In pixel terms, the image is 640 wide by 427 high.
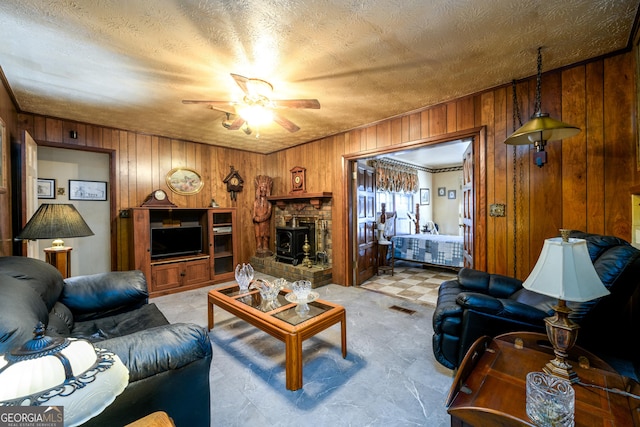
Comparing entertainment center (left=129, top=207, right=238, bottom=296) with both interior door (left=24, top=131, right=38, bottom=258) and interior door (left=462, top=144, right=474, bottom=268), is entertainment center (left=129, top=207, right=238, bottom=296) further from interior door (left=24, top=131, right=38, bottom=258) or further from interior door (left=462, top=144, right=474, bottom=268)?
interior door (left=462, top=144, right=474, bottom=268)

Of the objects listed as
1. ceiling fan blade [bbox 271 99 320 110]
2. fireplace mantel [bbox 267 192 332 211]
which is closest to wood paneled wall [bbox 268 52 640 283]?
ceiling fan blade [bbox 271 99 320 110]

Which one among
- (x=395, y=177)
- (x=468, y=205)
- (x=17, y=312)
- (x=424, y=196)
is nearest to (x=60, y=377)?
(x=17, y=312)

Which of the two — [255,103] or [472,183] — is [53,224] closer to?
[255,103]

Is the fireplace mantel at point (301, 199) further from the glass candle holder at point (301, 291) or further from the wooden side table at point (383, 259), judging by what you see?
the glass candle holder at point (301, 291)

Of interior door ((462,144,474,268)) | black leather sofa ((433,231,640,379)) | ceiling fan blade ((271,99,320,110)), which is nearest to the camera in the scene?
black leather sofa ((433,231,640,379))

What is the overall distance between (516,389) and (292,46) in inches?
94.1

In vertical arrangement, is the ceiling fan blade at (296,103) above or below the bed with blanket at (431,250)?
above

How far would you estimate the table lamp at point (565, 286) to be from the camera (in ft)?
3.78

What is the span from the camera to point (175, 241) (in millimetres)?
4301

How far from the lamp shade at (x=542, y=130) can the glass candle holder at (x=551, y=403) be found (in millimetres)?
1690

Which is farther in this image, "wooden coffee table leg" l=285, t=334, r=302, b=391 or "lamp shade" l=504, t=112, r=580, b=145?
"lamp shade" l=504, t=112, r=580, b=145

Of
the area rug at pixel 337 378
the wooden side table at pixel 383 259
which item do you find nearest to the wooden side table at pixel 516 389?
the area rug at pixel 337 378

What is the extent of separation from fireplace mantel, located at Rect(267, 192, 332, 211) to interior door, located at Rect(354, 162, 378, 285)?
0.57 metres

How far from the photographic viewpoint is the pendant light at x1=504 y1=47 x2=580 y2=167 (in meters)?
1.92
